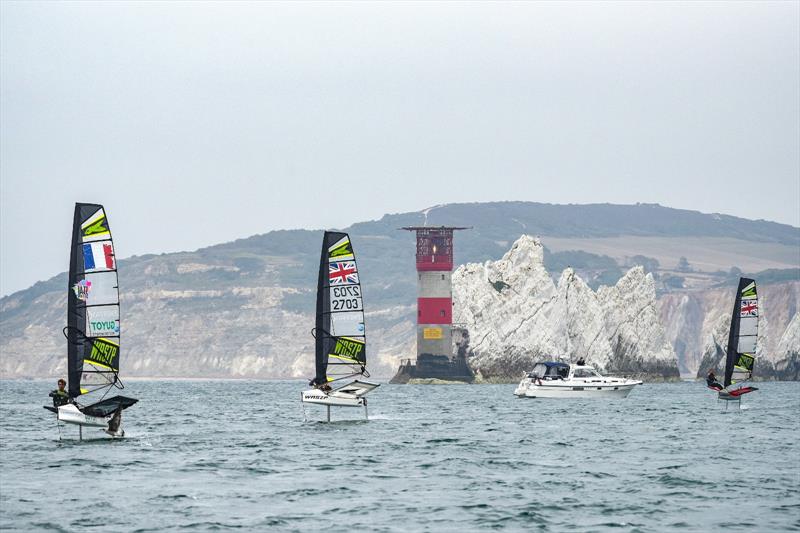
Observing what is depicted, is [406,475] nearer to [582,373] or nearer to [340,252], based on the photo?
[340,252]

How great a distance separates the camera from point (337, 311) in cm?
5444

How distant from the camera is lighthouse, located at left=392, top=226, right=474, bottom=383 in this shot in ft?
398

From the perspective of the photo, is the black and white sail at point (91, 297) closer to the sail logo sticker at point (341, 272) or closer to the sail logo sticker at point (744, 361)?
the sail logo sticker at point (341, 272)

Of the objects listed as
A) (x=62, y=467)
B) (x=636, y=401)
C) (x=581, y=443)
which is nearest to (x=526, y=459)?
(x=581, y=443)

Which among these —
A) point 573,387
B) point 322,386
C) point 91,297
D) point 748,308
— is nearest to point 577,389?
point 573,387

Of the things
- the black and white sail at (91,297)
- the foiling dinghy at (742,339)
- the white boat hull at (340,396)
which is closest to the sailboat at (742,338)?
the foiling dinghy at (742,339)

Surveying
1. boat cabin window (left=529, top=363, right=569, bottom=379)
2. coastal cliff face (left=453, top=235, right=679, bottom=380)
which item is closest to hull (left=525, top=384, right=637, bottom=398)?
boat cabin window (left=529, top=363, right=569, bottom=379)

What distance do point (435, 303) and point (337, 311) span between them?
6699 cm

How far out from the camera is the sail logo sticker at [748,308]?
229 feet

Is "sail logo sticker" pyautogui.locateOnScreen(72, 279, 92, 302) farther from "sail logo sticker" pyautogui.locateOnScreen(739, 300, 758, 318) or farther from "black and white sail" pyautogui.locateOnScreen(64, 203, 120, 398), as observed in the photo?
"sail logo sticker" pyautogui.locateOnScreen(739, 300, 758, 318)

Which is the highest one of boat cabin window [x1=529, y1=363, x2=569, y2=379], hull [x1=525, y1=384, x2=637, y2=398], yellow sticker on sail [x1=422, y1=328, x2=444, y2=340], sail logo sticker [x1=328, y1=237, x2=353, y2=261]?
sail logo sticker [x1=328, y1=237, x2=353, y2=261]

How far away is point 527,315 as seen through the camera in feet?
434

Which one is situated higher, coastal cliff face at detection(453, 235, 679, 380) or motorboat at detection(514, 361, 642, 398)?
coastal cliff face at detection(453, 235, 679, 380)

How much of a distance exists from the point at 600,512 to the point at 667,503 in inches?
87.8
